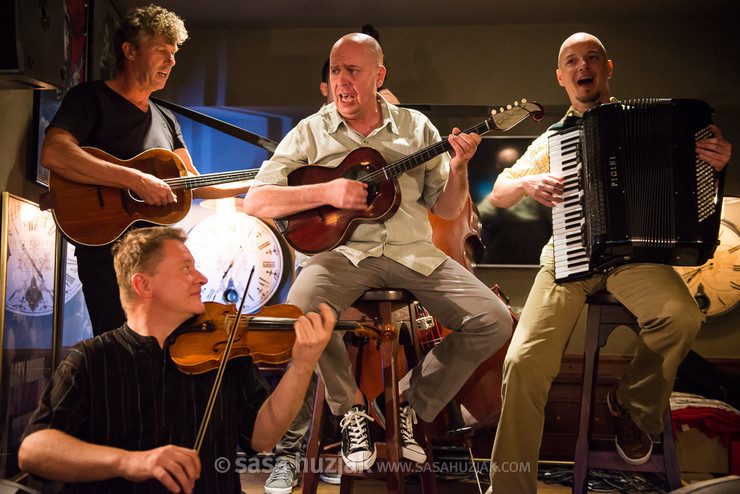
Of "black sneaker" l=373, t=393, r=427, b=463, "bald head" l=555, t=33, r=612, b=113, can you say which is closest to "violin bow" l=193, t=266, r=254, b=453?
"black sneaker" l=373, t=393, r=427, b=463

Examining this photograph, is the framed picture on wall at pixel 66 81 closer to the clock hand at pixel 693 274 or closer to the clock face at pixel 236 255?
the clock face at pixel 236 255

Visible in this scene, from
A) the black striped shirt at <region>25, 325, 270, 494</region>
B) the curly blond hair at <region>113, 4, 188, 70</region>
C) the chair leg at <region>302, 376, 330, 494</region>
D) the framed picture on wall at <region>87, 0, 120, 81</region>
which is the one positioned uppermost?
the framed picture on wall at <region>87, 0, 120, 81</region>

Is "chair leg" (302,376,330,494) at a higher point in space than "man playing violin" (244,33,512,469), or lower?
lower

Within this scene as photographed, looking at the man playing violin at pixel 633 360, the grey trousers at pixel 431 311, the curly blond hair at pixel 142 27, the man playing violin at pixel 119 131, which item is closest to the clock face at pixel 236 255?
the man playing violin at pixel 119 131

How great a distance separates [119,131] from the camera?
2.84 meters

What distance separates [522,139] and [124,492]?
3.99 metres

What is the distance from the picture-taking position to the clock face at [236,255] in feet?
14.7

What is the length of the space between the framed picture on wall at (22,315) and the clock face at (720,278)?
13.1ft

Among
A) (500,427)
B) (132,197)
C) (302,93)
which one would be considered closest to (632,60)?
(302,93)

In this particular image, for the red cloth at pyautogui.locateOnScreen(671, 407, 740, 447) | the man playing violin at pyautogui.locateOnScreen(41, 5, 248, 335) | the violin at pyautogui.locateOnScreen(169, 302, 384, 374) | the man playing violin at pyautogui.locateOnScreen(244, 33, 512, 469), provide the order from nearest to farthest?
the violin at pyautogui.locateOnScreen(169, 302, 384, 374), the man playing violin at pyautogui.locateOnScreen(244, 33, 512, 469), the man playing violin at pyautogui.locateOnScreen(41, 5, 248, 335), the red cloth at pyautogui.locateOnScreen(671, 407, 740, 447)

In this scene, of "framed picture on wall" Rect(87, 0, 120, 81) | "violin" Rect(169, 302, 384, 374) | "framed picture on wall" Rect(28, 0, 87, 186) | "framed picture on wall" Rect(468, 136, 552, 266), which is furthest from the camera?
"framed picture on wall" Rect(468, 136, 552, 266)

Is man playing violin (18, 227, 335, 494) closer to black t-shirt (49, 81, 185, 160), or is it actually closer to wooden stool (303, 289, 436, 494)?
wooden stool (303, 289, 436, 494)

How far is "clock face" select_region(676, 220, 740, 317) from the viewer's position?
4449 millimetres

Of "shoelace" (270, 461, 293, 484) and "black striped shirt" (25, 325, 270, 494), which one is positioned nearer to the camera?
"black striped shirt" (25, 325, 270, 494)
